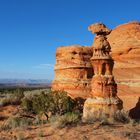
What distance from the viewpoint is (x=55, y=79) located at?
31672 mm

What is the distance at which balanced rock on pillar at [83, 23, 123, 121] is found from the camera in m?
17.2

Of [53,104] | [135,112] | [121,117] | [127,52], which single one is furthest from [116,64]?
[121,117]

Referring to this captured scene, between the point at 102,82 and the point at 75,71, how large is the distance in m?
12.4

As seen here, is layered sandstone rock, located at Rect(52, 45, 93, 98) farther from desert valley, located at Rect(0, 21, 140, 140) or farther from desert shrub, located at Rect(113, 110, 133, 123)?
desert shrub, located at Rect(113, 110, 133, 123)

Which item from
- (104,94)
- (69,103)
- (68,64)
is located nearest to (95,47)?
(104,94)

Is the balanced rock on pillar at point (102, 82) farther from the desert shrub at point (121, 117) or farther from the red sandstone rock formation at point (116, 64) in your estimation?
the red sandstone rock formation at point (116, 64)

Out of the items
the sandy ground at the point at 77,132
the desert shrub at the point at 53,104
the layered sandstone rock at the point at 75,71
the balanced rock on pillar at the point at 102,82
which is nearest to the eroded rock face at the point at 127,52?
the layered sandstone rock at the point at 75,71

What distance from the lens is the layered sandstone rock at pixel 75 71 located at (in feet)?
96.8

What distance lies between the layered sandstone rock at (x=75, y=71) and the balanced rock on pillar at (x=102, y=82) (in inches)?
439

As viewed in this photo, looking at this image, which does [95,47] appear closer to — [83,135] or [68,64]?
[83,135]

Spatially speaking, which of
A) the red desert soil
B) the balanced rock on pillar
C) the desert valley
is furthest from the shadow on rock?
the red desert soil

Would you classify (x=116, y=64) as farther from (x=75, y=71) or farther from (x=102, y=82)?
(x=102, y=82)

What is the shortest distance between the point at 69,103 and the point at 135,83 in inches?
264

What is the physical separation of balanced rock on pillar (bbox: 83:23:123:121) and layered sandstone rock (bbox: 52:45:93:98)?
1116cm
